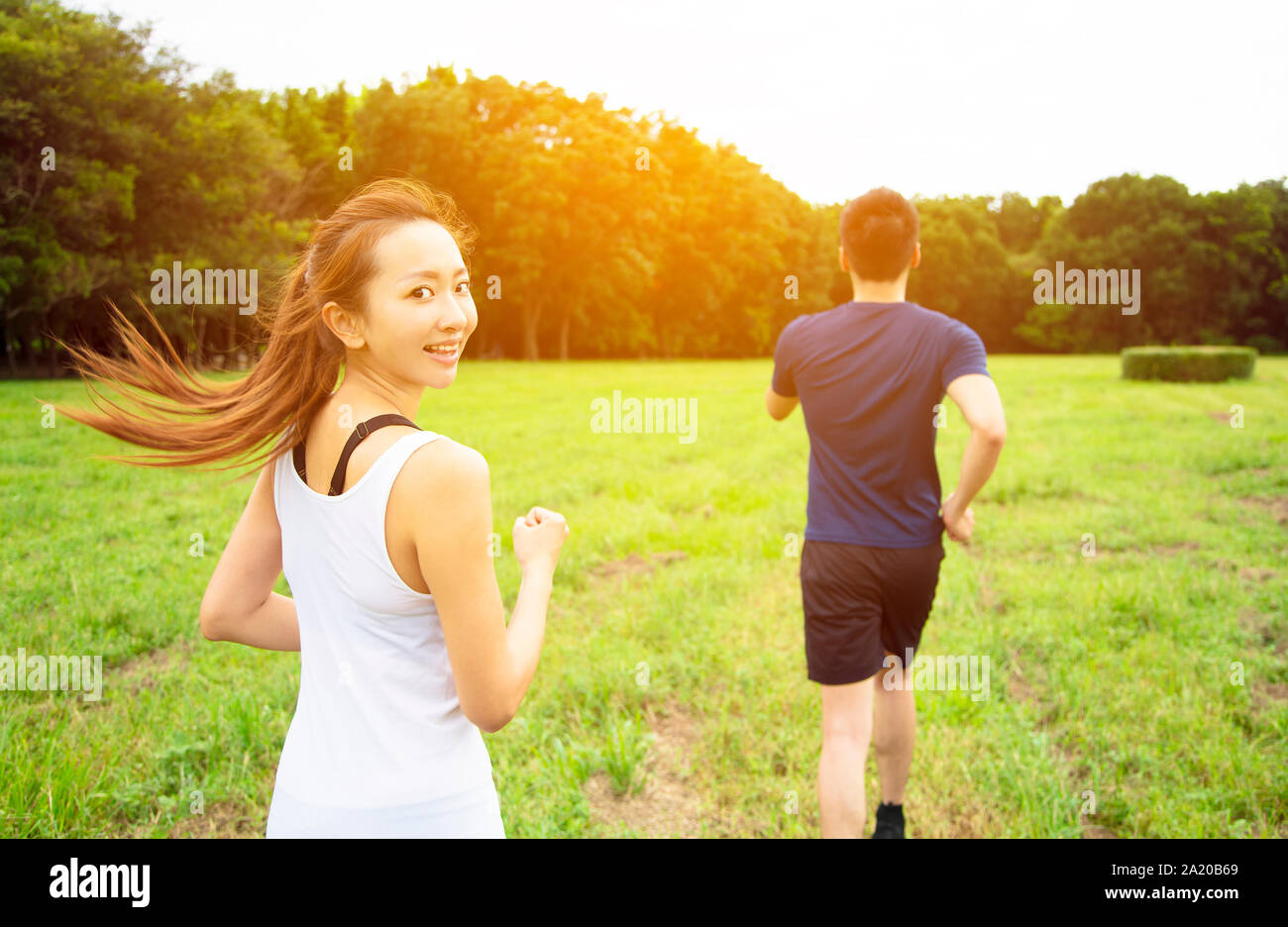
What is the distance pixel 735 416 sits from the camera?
59.1 ft

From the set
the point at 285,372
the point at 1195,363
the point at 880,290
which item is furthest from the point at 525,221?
the point at 285,372

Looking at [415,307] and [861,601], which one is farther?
[861,601]

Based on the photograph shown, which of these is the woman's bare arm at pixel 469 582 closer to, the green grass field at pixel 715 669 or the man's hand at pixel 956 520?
the man's hand at pixel 956 520

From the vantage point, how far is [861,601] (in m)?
2.97

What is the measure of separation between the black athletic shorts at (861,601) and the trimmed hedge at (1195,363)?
27.4 meters

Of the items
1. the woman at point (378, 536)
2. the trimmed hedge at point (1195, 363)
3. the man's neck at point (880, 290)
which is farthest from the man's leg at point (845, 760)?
the trimmed hedge at point (1195, 363)

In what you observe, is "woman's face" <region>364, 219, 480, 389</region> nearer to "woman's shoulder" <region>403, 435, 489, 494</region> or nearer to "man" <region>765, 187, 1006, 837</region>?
"woman's shoulder" <region>403, 435, 489, 494</region>

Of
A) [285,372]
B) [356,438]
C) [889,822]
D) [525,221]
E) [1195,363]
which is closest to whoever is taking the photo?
[356,438]

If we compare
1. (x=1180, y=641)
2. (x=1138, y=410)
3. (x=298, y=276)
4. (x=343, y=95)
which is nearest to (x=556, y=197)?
(x=343, y=95)

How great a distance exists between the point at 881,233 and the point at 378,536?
7.12 ft

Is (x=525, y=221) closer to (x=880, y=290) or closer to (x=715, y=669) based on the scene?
(x=715, y=669)

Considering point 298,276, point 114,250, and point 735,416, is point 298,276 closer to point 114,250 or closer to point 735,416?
point 735,416

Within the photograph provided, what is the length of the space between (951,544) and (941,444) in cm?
631

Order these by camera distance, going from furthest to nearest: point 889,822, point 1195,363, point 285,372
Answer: point 1195,363 → point 889,822 → point 285,372
